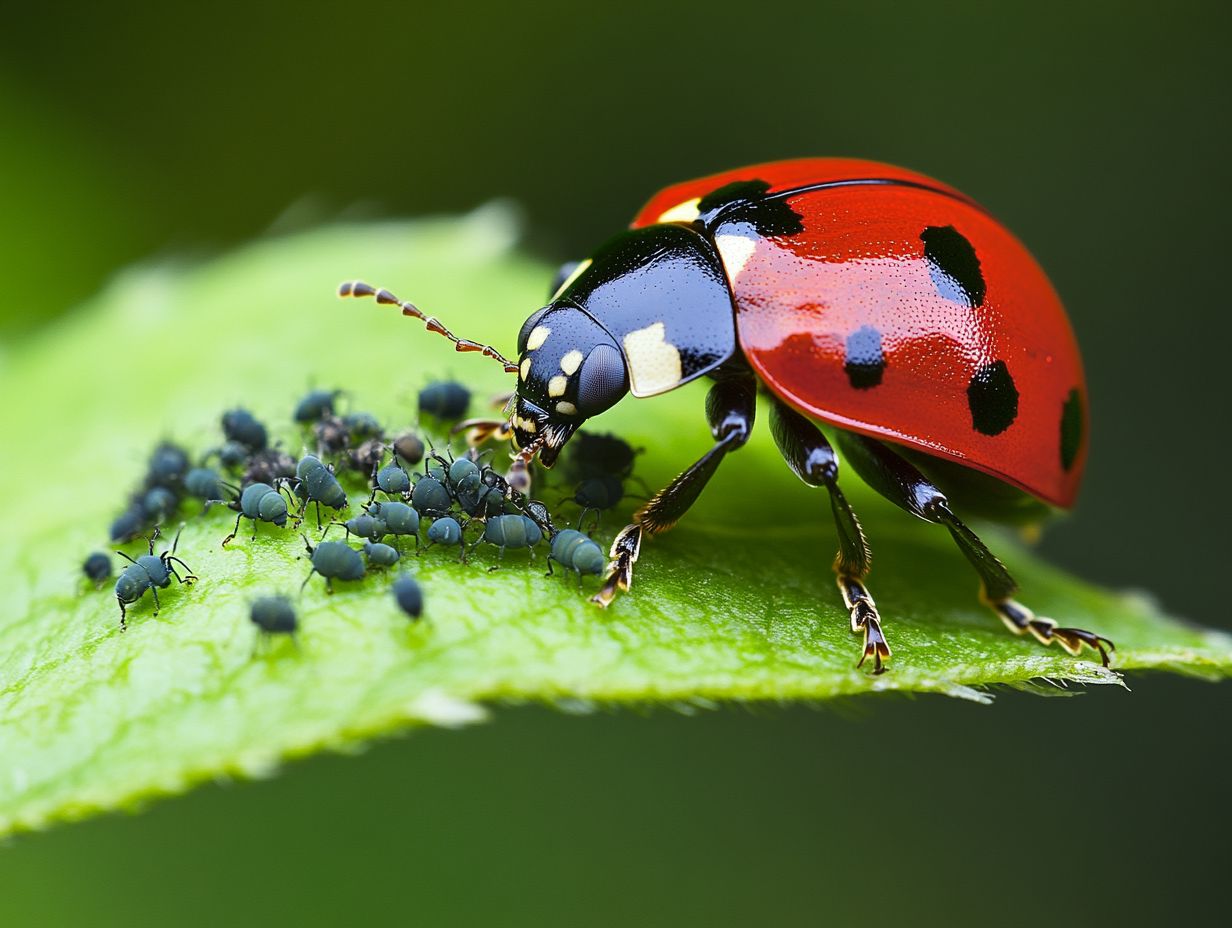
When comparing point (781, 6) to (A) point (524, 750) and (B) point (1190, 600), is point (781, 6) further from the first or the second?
(A) point (524, 750)

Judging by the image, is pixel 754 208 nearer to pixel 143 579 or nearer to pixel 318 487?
pixel 318 487

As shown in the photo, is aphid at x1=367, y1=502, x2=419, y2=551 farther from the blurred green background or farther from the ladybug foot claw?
the blurred green background

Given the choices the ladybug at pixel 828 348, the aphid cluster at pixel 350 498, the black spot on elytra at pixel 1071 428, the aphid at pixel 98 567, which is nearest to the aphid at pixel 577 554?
the aphid cluster at pixel 350 498

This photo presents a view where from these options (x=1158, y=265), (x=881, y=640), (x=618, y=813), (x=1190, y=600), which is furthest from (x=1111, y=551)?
(x=881, y=640)

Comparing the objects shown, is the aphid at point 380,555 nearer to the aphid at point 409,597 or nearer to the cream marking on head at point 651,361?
the aphid at point 409,597

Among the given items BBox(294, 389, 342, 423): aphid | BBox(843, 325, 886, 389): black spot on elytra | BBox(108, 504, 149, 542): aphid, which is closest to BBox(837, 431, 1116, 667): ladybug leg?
A: BBox(843, 325, 886, 389): black spot on elytra

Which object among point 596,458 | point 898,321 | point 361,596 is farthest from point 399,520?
point 898,321
